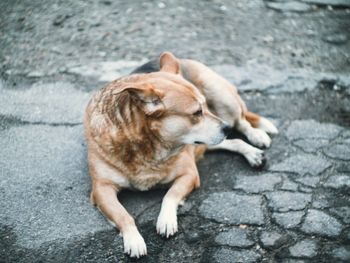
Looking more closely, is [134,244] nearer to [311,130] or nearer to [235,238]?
[235,238]

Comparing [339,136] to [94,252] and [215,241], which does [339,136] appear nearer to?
[215,241]

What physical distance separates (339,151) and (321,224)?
3.80 ft

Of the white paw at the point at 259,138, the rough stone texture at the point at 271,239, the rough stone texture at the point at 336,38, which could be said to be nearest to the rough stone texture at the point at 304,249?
the rough stone texture at the point at 271,239

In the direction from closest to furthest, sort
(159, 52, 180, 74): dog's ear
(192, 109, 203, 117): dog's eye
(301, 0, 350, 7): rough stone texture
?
(192, 109, 203, 117): dog's eye → (159, 52, 180, 74): dog's ear → (301, 0, 350, 7): rough stone texture

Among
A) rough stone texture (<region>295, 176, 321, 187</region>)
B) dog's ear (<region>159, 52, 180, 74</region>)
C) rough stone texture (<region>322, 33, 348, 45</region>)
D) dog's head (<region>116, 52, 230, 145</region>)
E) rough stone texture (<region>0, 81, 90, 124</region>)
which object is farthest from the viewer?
rough stone texture (<region>322, 33, 348, 45</region>)

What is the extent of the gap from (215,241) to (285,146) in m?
1.57

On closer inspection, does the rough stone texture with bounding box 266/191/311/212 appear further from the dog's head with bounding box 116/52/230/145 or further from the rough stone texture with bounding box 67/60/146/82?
the rough stone texture with bounding box 67/60/146/82

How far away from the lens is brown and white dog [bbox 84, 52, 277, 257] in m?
3.61

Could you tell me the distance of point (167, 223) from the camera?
3691 millimetres

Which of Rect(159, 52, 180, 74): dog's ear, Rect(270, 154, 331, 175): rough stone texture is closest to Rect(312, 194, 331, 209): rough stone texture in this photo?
Rect(270, 154, 331, 175): rough stone texture

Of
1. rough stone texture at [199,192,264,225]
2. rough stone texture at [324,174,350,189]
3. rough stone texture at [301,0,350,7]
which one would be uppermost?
rough stone texture at [199,192,264,225]

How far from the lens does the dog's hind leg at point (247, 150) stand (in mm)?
4484

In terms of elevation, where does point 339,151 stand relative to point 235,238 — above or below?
below

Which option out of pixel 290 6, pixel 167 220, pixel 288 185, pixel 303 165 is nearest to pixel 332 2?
pixel 290 6
